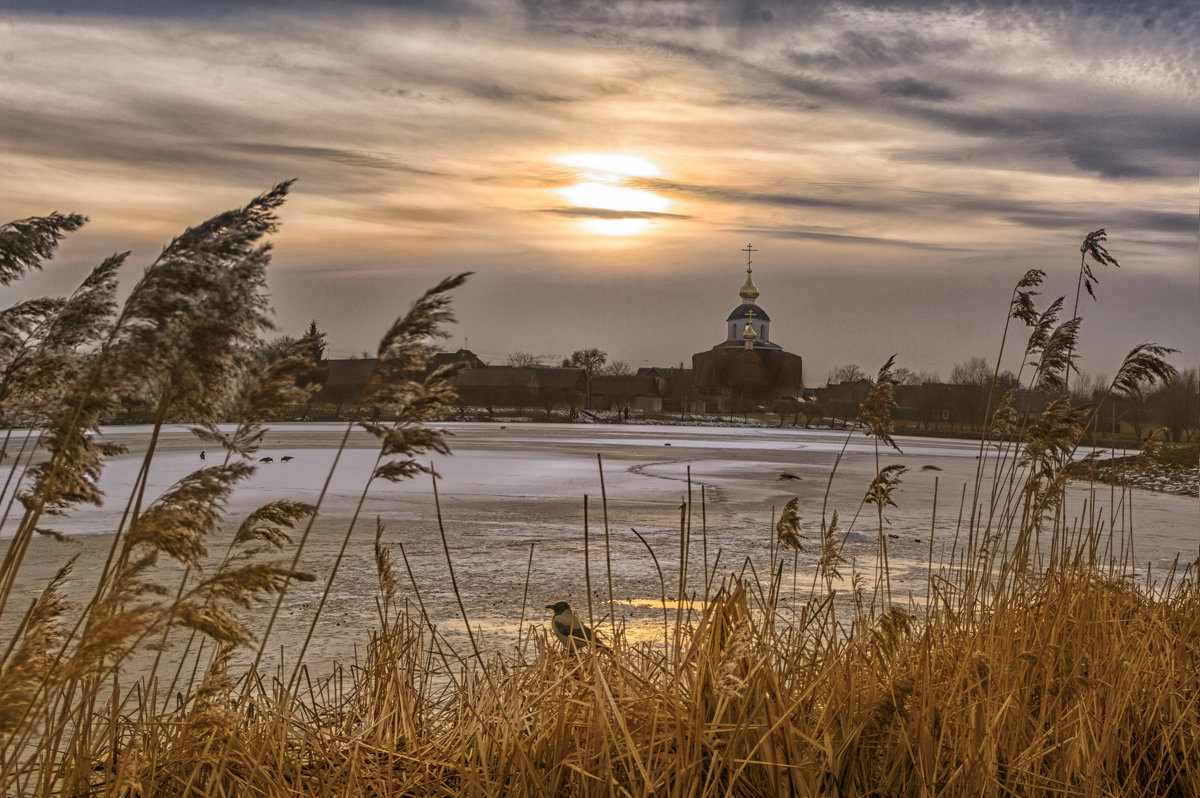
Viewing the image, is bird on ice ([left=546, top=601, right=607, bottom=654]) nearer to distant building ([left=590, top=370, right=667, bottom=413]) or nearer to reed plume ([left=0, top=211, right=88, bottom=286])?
reed plume ([left=0, top=211, right=88, bottom=286])

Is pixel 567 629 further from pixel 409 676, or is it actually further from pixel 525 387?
pixel 525 387

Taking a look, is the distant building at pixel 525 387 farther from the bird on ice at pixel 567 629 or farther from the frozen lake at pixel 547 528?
the bird on ice at pixel 567 629

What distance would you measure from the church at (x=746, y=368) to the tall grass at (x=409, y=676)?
113701 mm

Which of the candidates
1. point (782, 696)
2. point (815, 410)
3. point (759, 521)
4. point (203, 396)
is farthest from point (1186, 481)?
point (815, 410)

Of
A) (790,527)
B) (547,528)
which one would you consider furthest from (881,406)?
(547,528)

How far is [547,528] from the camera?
11422mm

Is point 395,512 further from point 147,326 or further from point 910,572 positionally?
point 147,326

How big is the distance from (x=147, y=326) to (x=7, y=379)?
69 cm

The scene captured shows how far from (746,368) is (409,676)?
139 metres

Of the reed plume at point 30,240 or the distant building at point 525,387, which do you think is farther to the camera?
the distant building at point 525,387

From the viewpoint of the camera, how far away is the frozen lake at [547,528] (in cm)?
691

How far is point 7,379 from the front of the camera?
97.8 inches

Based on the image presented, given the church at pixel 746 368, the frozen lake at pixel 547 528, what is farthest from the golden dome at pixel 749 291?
the frozen lake at pixel 547 528

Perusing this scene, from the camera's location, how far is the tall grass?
2100mm
